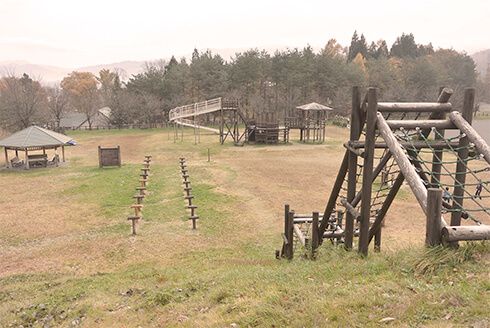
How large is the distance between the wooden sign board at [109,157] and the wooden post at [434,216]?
869 inches

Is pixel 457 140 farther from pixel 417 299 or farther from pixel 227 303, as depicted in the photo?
pixel 227 303

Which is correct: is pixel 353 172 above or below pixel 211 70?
below

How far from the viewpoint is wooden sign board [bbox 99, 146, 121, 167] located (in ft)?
78.4

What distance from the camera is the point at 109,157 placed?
24.0m

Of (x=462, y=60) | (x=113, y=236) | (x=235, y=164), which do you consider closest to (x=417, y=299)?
(x=113, y=236)

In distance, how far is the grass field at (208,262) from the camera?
4.68 m

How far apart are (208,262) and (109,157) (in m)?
16.3

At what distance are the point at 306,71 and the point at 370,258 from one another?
172 feet

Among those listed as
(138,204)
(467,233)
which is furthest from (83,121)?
(467,233)

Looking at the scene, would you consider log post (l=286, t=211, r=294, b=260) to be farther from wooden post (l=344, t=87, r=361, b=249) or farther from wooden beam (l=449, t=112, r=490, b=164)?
wooden beam (l=449, t=112, r=490, b=164)

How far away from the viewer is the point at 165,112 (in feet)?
181

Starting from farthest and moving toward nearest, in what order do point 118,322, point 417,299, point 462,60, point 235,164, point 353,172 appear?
1. point 462,60
2. point 235,164
3. point 353,172
4. point 118,322
5. point 417,299

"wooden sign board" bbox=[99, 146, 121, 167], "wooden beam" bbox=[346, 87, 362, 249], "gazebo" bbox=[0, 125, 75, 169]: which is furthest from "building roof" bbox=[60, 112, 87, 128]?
"wooden beam" bbox=[346, 87, 362, 249]

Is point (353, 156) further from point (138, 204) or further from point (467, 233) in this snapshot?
point (138, 204)
